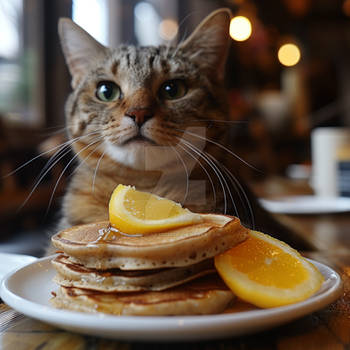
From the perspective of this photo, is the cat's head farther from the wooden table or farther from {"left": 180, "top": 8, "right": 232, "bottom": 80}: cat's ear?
the wooden table

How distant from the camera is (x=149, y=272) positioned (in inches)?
18.9

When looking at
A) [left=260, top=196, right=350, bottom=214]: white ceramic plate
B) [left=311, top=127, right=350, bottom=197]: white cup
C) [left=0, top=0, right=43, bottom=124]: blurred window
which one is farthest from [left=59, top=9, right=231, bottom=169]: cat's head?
[left=0, top=0, right=43, bottom=124]: blurred window

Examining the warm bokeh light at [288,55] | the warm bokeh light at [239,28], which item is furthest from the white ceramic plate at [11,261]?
the warm bokeh light at [288,55]

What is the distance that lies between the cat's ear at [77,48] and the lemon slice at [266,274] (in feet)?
1.99

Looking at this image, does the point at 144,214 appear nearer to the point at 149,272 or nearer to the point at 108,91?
the point at 149,272

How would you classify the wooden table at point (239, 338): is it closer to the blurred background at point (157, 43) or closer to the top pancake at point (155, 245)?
the top pancake at point (155, 245)

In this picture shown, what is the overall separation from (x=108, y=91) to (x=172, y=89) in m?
0.13

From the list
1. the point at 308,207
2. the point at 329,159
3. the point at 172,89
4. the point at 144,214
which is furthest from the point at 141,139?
the point at 329,159

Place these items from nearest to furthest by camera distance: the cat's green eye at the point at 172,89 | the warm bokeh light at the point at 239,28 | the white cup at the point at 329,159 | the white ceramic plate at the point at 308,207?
1. the cat's green eye at the point at 172,89
2. the warm bokeh light at the point at 239,28
3. the white ceramic plate at the point at 308,207
4. the white cup at the point at 329,159

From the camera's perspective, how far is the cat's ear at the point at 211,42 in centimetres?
93

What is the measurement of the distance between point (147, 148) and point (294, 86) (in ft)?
23.6

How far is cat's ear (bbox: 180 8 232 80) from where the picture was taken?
93 centimetres

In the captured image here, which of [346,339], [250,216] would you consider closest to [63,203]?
[250,216]

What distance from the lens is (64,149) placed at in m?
0.96
